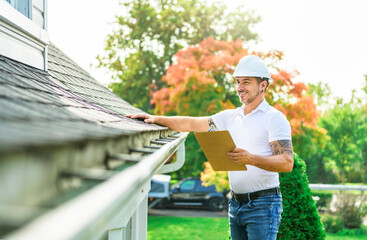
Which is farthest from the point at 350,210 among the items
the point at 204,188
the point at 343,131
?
the point at 343,131

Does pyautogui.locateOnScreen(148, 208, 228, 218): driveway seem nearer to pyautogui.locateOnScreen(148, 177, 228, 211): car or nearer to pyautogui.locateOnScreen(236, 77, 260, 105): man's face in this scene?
pyautogui.locateOnScreen(148, 177, 228, 211): car

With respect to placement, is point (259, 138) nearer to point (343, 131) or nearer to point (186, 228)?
point (186, 228)

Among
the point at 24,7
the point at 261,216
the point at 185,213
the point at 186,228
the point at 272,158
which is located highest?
the point at 24,7

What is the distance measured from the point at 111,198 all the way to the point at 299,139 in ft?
45.1

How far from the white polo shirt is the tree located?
55.7 feet

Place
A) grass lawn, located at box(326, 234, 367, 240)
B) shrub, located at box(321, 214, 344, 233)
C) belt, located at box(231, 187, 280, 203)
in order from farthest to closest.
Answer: shrub, located at box(321, 214, 344, 233) → grass lawn, located at box(326, 234, 367, 240) → belt, located at box(231, 187, 280, 203)

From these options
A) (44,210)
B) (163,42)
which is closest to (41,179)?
(44,210)

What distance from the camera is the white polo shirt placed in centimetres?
345

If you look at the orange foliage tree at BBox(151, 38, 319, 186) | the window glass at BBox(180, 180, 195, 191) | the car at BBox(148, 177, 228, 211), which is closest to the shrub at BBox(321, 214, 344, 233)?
the orange foliage tree at BBox(151, 38, 319, 186)

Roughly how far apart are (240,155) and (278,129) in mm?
453

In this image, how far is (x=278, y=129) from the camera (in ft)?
11.2

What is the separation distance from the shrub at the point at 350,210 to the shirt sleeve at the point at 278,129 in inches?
366

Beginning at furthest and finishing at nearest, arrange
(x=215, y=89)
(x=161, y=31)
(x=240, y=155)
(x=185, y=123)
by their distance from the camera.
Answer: (x=161, y=31) → (x=215, y=89) → (x=185, y=123) → (x=240, y=155)

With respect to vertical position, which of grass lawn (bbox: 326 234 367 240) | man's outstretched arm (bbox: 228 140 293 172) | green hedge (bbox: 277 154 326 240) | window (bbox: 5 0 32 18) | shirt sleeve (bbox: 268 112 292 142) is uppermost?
window (bbox: 5 0 32 18)
